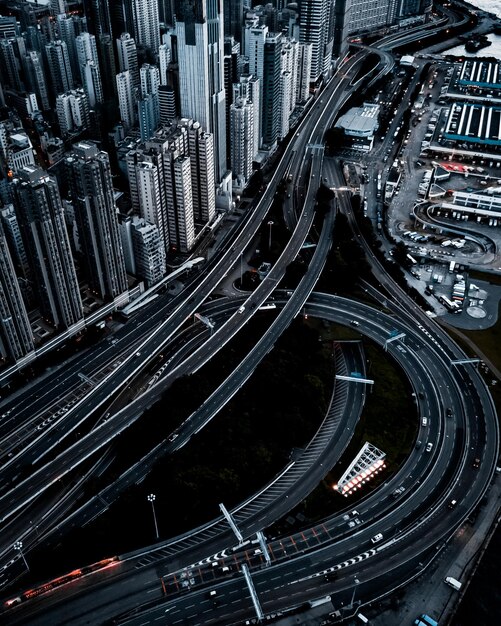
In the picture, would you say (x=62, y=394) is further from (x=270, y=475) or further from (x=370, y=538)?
(x=370, y=538)

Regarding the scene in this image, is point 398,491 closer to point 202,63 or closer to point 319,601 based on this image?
point 319,601

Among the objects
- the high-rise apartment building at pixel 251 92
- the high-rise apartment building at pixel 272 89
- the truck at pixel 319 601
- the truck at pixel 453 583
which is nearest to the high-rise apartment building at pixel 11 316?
the truck at pixel 319 601

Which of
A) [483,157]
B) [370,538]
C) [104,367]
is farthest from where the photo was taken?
[483,157]

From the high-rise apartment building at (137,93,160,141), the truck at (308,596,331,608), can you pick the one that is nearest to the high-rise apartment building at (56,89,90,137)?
the high-rise apartment building at (137,93,160,141)

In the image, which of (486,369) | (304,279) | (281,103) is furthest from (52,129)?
(486,369)

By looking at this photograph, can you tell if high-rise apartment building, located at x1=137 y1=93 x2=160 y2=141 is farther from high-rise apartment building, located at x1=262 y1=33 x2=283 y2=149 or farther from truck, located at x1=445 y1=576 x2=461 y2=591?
truck, located at x1=445 y1=576 x2=461 y2=591

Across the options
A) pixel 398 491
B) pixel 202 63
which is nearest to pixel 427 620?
pixel 398 491
